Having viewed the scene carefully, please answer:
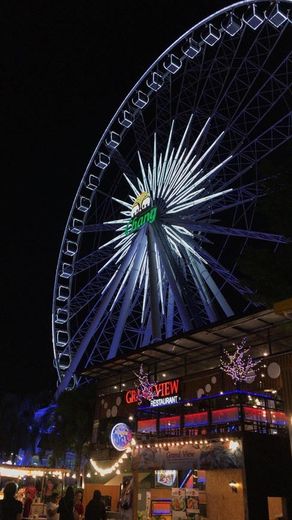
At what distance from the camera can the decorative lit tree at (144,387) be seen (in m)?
20.4

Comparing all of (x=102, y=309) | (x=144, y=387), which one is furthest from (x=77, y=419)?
(x=144, y=387)

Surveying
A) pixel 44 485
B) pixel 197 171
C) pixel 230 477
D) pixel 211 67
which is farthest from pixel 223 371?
pixel 211 67

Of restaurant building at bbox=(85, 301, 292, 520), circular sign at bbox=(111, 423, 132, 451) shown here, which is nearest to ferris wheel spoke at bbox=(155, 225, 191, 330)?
restaurant building at bbox=(85, 301, 292, 520)

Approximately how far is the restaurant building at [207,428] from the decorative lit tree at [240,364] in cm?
21

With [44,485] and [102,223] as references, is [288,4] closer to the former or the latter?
[102,223]

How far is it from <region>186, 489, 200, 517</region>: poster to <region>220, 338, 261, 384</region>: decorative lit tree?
3805mm

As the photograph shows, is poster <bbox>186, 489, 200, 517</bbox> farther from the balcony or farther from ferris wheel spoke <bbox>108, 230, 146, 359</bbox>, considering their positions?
ferris wheel spoke <bbox>108, 230, 146, 359</bbox>

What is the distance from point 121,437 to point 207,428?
17.8ft

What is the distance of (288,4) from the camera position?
2255cm

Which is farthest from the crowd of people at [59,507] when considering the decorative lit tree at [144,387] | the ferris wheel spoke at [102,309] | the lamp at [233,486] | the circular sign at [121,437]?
the ferris wheel spoke at [102,309]

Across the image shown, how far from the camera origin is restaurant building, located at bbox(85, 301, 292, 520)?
546 inches

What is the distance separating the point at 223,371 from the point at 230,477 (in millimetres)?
4136

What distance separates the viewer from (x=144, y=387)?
2064 cm

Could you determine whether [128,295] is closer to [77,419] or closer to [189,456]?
[77,419]
